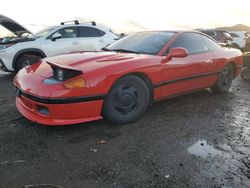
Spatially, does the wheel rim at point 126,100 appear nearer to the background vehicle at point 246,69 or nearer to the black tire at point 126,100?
the black tire at point 126,100

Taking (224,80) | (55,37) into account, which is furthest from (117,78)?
(55,37)

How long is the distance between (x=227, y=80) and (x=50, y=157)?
14.5 feet

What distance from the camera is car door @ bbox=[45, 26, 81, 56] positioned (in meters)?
8.64

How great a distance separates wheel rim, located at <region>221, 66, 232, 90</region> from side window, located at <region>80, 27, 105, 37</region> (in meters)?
4.45

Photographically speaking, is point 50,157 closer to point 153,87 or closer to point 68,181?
point 68,181

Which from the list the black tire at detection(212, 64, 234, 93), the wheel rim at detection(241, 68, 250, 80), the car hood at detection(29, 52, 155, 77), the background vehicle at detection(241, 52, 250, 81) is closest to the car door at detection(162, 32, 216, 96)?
the black tire at detection(212, 64, 234, 93)

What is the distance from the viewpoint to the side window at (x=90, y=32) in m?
9.34

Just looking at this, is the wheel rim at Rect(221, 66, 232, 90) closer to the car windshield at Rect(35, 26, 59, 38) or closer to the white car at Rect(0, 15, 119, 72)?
the white car at Rect(0, 15, 119, 72)

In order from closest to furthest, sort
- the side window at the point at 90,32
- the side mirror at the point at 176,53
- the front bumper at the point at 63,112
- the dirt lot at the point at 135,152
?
1. the dirt lot at the point at 135,152
2. the front bumper at the point at 63,112
3. the side mirror at the point at 176,53
4. the side window at the point at 90,32

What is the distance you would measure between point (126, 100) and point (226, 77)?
301 centimetres

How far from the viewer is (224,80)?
652cm

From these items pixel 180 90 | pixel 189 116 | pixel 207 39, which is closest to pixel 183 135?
pixel 189 116

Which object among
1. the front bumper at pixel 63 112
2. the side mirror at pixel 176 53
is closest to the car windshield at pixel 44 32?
the side mirror at pixel 176 53

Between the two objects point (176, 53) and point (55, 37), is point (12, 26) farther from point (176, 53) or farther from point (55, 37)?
point (176, 53)
